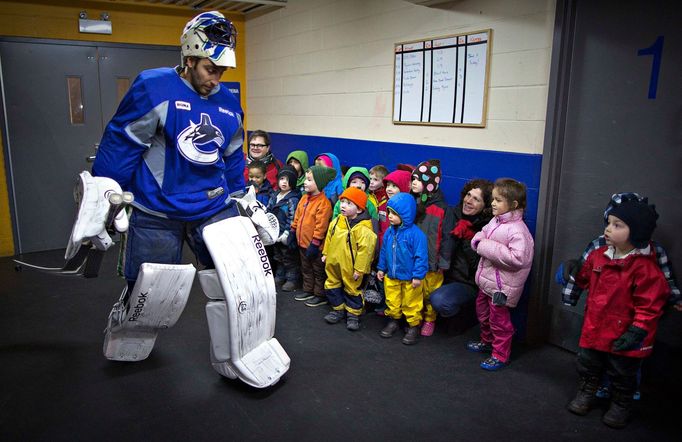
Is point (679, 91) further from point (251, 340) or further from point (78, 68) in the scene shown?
point (78, 68)

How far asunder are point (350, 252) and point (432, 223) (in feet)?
1.88

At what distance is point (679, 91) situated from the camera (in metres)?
2.69

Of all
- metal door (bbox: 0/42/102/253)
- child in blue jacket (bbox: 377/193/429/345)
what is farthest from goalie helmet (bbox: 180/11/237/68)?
metal door (bbox: 0/42/102/253)

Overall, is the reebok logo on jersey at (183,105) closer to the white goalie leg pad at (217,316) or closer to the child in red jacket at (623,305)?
the white goalie leg pad at (217,316)

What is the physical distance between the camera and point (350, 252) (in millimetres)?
3570

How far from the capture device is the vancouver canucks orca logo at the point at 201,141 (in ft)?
8.21

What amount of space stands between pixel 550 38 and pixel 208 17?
1927 mm

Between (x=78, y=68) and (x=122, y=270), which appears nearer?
(x=122, y=270)

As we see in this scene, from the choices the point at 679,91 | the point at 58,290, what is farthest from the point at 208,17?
the point at 58,290

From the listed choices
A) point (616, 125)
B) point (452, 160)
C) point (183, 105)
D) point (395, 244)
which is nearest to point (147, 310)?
point (183, 105)

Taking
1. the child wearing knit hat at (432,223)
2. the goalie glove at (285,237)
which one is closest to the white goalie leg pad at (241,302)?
the child wearing knit hat at (432,223)

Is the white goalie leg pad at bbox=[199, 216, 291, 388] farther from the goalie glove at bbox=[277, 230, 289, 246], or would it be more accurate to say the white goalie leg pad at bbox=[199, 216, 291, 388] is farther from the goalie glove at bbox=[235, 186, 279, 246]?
the goalie glove at bbox=[277, 230, 289, 246]

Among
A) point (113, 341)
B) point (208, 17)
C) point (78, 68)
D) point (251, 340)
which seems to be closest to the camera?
point (208, 17)

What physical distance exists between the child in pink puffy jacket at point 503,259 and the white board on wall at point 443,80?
733 mm
